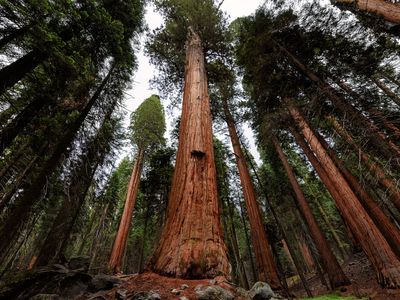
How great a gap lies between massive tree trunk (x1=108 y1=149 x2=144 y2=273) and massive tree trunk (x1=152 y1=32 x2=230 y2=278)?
375 inches

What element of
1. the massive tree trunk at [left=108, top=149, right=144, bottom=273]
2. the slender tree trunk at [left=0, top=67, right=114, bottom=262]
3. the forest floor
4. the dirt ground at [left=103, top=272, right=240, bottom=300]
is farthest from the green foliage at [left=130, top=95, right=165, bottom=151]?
the dirt ground at [left=103, top=272, right=240, bottom=300]

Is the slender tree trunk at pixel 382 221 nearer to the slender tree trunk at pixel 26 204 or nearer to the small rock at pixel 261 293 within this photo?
the small rock at pixel 261 293

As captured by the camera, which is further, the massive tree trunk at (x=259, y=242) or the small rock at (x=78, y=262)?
the massive tree trunk at (x=259, y=242)

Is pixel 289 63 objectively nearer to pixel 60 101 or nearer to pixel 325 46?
pixel 325 46

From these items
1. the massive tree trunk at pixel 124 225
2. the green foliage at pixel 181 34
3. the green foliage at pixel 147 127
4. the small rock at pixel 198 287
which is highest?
the green foliage at pixel 147 127

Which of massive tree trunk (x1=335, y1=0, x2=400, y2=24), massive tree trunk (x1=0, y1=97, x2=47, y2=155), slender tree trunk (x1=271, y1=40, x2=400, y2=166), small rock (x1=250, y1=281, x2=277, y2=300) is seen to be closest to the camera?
small rock (x1=250, y1=281, x2=277, y2=300)

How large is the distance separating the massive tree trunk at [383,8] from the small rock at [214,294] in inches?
256

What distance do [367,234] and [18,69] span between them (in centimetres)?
927

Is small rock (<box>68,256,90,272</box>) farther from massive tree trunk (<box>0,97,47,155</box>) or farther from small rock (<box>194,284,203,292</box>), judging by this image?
small rock (<box>194,284,203,292</box>)

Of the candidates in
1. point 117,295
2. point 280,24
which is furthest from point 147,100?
point 117,295

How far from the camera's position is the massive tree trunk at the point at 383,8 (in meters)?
4.58

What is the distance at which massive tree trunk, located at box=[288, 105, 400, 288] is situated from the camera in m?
4.73

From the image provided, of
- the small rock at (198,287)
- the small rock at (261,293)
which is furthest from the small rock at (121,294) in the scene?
the small rock at (261,293)

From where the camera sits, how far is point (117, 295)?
5.15 ft
